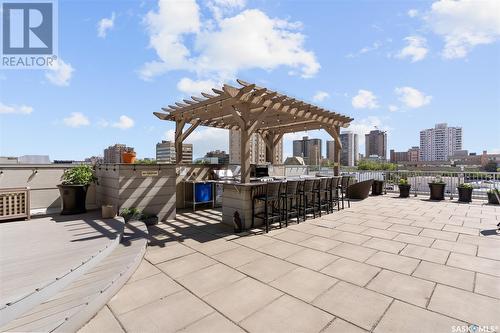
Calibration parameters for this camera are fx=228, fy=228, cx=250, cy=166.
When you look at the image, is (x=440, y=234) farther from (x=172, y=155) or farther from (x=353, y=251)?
(x=172, y=155)

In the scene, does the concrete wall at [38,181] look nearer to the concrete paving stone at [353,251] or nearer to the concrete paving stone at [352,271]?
the concrete paving stone at [352,271]

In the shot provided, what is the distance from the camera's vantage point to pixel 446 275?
9.07 feet

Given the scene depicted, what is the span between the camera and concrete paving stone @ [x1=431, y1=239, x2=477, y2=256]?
3.55 meters

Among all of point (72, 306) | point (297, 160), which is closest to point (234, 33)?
point (72, 306)

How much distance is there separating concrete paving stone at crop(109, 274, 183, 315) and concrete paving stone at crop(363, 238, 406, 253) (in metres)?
3.11

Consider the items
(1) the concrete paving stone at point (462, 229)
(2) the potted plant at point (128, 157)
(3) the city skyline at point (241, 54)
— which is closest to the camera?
(1) the concrete paving stone at point (462, 229)

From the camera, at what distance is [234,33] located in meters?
6.08

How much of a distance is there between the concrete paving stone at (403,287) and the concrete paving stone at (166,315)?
184 centimetres

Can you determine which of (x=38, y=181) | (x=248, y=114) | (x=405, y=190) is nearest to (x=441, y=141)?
(x=405, y=190)

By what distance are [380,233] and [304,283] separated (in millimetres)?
2777

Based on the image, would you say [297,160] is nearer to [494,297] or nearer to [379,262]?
[379,262]

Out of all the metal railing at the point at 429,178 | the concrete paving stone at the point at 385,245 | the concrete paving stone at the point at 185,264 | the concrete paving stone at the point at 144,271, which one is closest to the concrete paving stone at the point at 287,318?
the concrete paving stone at the point at 185,264

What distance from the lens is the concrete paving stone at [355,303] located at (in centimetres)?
195

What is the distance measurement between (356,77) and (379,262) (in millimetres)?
8183
